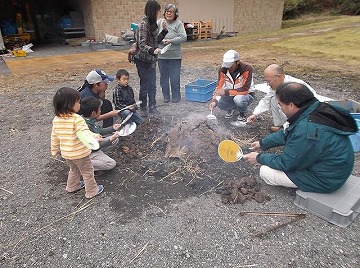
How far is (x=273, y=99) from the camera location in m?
4.19

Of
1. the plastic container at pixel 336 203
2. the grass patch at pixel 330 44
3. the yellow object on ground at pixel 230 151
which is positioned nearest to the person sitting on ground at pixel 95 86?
the yellow object on ground at pixel 230 151

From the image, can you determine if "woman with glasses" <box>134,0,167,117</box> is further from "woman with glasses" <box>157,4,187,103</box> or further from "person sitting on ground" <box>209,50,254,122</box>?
"person sitting on ground" <box>209,50,254,122</box>

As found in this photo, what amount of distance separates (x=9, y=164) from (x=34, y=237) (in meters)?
1.62


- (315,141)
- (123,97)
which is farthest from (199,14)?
(315,141)

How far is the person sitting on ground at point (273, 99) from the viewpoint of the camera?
371 cm

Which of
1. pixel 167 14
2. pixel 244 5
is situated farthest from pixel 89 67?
pixel 244 5

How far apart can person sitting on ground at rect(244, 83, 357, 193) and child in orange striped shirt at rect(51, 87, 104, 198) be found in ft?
5.87

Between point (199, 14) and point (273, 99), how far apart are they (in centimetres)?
1276

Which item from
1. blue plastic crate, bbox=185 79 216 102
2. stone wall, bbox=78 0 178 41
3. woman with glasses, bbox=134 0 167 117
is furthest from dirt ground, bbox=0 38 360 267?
stone wall, bbox=78 0 178 41

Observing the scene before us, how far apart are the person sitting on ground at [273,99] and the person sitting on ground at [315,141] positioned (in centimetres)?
114

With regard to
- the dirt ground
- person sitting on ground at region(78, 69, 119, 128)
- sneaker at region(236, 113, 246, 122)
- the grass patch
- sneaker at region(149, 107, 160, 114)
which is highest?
person sitting on ground at region(78, 69, 119, 128)

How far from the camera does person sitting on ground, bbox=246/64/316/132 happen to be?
371 centimetres

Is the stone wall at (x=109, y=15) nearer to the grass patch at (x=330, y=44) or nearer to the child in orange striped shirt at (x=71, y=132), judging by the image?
the grass patch at (x=330, y=44)

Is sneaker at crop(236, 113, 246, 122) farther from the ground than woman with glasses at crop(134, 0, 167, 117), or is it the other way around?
woman with glasses at crop(134, 0, 167, 117)
